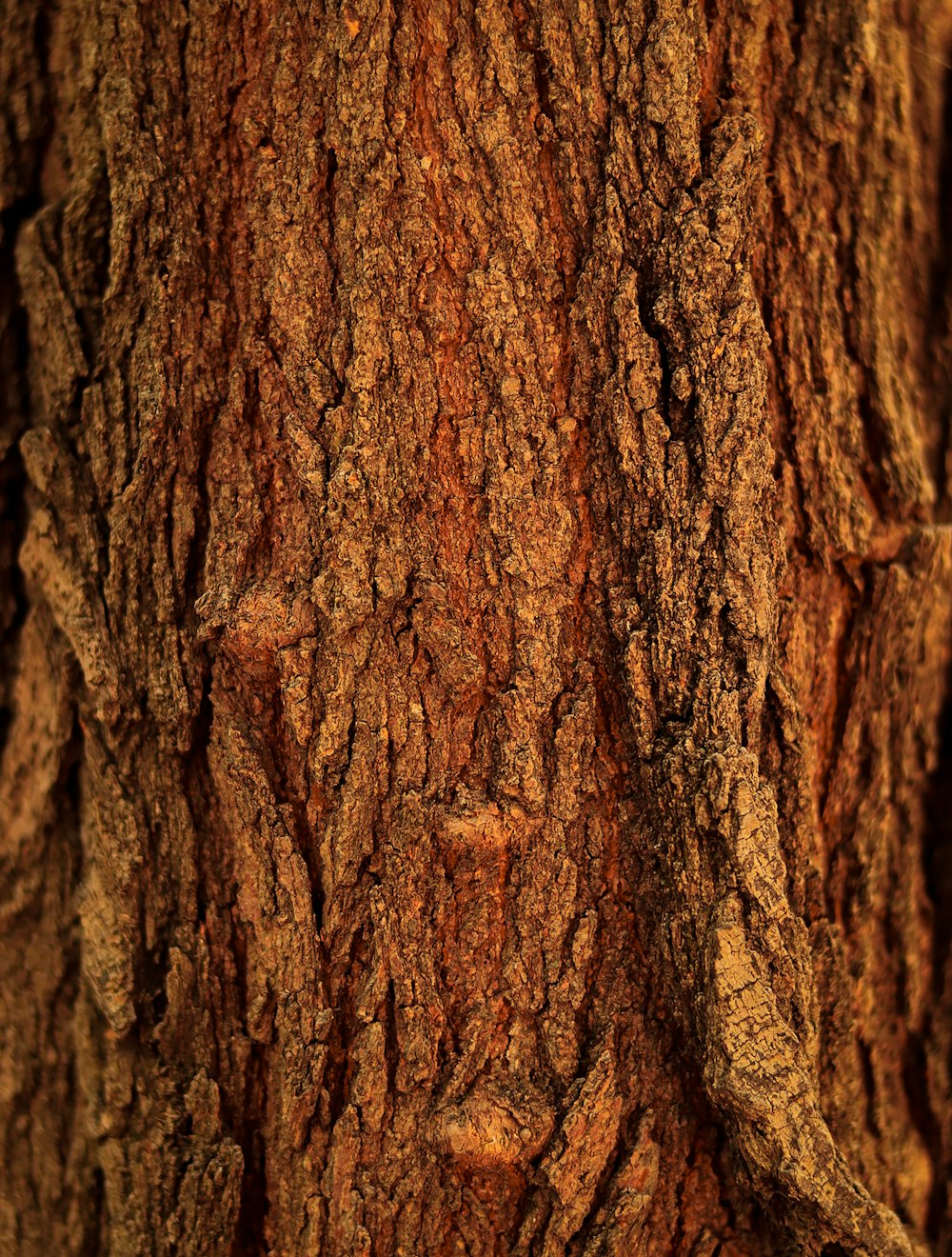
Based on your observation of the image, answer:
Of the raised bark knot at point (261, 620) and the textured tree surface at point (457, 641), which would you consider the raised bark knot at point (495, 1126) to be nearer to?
the textured tree surface at point (457, 641)

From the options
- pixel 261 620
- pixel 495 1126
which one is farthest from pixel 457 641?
pixel 495 1126

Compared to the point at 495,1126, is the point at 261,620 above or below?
above

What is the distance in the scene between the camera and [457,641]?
1.28 metres

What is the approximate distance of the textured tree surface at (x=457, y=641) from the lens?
1265 mm

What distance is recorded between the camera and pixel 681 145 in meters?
1.27

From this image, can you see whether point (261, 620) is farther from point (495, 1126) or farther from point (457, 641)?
point (495, 1126)

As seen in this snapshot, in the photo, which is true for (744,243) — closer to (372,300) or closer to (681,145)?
(681,145)

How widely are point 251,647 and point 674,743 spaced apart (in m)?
0.54

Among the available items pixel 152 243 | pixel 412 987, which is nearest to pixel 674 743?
pixel 412 987

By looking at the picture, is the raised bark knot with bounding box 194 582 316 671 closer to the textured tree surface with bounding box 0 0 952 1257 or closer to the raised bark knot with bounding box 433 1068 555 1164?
the textured tree surface with bounding box 0 0 952 1257

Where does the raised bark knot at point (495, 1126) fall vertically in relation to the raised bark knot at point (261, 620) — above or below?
below

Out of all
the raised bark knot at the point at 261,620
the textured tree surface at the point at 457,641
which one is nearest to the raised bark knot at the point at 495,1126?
the textured tree surface at the point at 457,641

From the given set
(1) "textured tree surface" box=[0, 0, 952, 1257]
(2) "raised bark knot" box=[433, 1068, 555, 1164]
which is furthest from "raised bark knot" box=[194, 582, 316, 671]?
(2) "raised bark knot" box=[433, 1068, 555, 1164]

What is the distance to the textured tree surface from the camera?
126 cm
